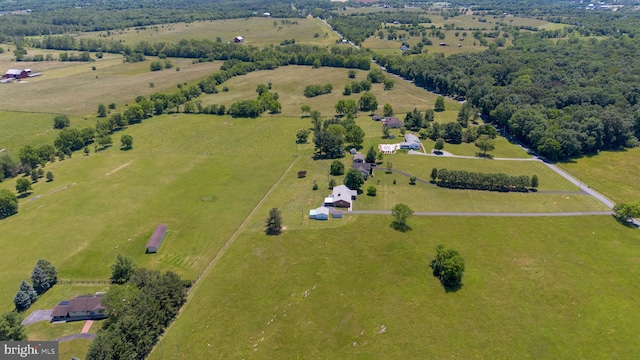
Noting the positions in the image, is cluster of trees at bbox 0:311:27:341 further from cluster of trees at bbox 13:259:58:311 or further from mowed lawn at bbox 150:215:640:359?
mowed lawn at bbox 150:215:640:359

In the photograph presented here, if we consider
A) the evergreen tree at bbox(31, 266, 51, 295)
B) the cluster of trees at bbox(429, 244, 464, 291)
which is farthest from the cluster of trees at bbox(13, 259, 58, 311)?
the cluster of trees at bbox(429, 244, 464, 291)

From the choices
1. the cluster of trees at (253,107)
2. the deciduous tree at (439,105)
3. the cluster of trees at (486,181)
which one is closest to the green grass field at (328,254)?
the cluster of trees at (486,181)

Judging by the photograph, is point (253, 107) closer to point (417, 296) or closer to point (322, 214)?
point (322, 214)

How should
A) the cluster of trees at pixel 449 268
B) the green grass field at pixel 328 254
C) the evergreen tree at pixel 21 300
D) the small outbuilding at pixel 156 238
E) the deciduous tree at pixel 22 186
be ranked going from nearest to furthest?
the green grass field at pixel 328 254 → the evergreen tree at pixel 21 300 → the cluster of trees at pixel 449 268 → the small outbuilding at pixel 156 238 → the deciduous tree at pixel 22 186

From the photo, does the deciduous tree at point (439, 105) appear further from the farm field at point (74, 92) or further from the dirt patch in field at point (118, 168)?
the farm field at point (74, 92)

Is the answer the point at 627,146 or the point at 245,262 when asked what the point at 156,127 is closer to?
the point at 245,262

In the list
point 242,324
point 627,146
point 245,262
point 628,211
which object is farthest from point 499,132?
point 242,324
